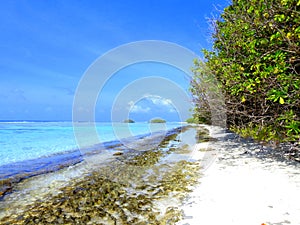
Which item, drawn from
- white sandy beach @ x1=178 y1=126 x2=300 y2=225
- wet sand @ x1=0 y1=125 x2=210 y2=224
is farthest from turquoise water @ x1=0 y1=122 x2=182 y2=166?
white sandy beach @ x1=178 y1=126 x2=300 y2=225

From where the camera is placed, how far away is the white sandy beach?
152 inches

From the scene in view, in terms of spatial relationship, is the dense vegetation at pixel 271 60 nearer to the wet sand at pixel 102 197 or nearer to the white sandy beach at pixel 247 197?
the white sandy beach at pixel 247 197

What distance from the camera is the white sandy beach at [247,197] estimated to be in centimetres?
387

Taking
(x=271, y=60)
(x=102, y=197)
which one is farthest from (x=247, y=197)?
(x=271, y=60)

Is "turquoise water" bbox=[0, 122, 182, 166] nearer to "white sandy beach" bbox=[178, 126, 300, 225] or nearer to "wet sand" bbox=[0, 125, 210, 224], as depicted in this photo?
"wet sand" bbox=[0, 125, 210, 224]

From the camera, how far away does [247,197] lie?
473 cm

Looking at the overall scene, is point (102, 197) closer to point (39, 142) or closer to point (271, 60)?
point (271, 60)

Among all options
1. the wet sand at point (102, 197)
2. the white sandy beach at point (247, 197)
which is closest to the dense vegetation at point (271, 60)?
the white sandy beach at point (247, 197)

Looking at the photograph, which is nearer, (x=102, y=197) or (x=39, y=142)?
(x=102, y=197)

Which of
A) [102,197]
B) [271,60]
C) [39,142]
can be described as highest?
[271,60]

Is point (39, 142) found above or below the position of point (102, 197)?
above

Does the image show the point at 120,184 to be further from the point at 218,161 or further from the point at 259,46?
the point at 259,46

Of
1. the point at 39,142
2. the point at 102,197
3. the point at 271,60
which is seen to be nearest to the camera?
the point at 102,197

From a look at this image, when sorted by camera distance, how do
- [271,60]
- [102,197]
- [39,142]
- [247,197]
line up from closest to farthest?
[247,197] → [102,197] → [271,60] → [39,142]
